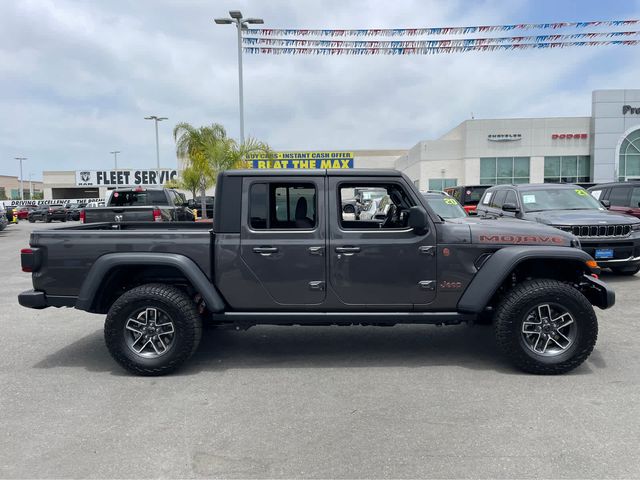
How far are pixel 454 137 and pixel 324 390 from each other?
Result: 40.2 m

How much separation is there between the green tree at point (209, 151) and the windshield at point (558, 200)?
499 inches

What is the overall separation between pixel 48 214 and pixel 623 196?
38231 mm

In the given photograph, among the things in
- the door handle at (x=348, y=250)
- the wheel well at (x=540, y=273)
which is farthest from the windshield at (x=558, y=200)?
the door handle at (x=348, y=250)

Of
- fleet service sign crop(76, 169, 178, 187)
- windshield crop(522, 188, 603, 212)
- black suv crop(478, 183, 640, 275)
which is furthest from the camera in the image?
fleet service sign crop(76, 169, 178, 187)

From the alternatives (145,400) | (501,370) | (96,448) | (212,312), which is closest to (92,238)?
(212,312)

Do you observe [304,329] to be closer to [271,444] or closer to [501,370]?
[501,370]

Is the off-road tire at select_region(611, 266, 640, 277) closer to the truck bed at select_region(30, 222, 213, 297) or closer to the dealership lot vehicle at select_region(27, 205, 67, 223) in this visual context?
the truck bed at select_region(30, 222, 213, 297)

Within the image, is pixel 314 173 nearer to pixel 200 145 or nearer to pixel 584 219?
pixel 584 219

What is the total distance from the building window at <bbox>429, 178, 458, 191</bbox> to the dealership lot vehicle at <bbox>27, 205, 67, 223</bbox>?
2922 centimetres

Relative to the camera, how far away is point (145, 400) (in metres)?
4.16

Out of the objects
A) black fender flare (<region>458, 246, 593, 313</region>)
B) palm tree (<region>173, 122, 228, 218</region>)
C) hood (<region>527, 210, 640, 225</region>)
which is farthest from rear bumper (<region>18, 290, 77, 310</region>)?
palm tree (<region>173, 122, 228, 218</region>)

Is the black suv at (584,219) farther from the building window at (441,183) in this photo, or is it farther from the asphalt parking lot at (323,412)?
the building window at (441,183)

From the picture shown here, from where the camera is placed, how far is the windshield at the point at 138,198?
48.6 ft

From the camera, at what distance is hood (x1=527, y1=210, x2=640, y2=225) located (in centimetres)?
855
